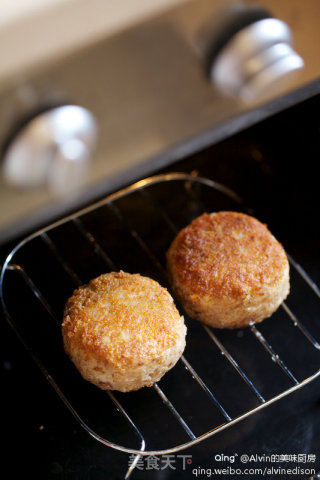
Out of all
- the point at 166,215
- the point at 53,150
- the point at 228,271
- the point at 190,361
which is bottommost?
the point at 190,361

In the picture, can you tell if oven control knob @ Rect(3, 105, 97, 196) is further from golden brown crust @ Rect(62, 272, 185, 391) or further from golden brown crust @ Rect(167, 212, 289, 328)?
golden brown crust @ Rect(167, 212, 289, 328)

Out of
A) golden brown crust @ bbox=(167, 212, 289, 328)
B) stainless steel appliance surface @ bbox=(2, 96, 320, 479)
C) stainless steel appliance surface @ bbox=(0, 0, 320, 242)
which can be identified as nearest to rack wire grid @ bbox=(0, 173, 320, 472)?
stainless steel appliance surface @ bbox=(2, 96, 320, 479)

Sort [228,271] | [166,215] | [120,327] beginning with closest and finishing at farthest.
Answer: [120,327]
[228,271]
[166,215]

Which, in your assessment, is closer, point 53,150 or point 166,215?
point 53,150

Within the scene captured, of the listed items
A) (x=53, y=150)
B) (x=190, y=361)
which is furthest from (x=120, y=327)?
(x=53, y=150)

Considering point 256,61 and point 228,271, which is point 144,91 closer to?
point 256,61

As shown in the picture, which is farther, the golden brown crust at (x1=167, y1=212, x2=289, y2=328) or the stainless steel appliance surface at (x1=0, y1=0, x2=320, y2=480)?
the golden brown crust at (x1=167, y1=212, x2=289, y2=328)

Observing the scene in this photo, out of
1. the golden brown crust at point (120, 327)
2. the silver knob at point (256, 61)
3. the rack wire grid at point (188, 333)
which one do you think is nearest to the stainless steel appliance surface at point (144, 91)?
the silver knob at point (256, 61)

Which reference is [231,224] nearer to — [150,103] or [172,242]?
[172,242]
